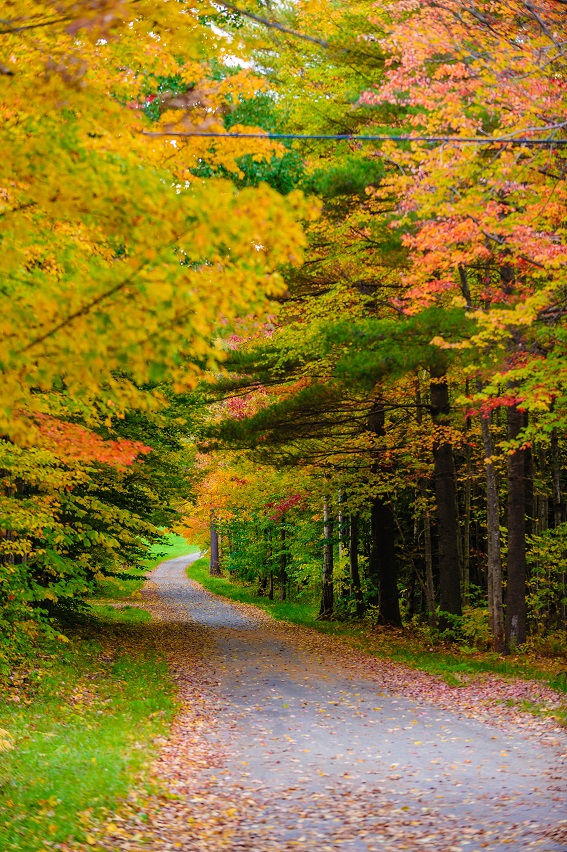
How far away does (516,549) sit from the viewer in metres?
15.1

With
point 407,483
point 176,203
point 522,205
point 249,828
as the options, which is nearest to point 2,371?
point 176,203

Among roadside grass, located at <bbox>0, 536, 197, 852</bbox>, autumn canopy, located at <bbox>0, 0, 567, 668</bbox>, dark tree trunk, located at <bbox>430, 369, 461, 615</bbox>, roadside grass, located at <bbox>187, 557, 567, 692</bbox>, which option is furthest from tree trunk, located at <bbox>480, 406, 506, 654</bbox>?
roadside grass, located at <bbox>0, 536, 197, 852</bbox>

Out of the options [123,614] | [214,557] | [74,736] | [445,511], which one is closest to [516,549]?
[445,511]

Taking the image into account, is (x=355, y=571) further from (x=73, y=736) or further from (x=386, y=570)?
(x=73, y=736)

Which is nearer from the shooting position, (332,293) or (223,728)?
(223,728)

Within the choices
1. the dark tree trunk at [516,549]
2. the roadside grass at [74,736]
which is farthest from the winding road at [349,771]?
the dark tree trunk at [516,549]

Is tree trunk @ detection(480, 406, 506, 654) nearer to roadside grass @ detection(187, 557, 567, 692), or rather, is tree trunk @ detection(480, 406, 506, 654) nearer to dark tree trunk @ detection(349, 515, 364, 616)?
roadside grass @ detection(187, 557, 567, 692)

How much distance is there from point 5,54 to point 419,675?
38.6ft

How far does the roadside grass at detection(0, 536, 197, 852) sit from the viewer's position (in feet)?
18.8

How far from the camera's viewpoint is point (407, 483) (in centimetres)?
1908

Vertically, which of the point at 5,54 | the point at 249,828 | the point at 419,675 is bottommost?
the point at 419,675

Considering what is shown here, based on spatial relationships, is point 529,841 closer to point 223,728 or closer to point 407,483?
point 223,728

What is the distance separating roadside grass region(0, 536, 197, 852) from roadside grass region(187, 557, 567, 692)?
4.73 meters

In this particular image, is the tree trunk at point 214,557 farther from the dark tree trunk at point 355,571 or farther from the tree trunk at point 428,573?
the tree trunk at point 428,573
